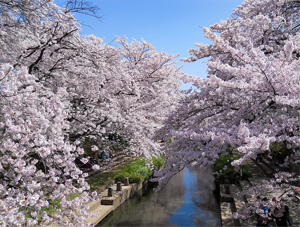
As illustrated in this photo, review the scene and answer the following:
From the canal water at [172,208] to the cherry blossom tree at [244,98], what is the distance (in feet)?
14.3

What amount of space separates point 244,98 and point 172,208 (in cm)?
891

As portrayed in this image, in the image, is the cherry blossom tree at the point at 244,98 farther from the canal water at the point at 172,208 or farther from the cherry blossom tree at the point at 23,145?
the canal water at the point at 172,208

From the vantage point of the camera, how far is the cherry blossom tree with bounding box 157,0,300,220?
503cm

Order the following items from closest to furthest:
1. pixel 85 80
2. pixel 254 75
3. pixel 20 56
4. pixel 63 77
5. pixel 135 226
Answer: pixel 254 75, pixel 20 56, pixel 63 77, pixel 85 80, pixel 135 226

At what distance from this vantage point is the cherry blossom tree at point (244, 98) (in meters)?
5.03

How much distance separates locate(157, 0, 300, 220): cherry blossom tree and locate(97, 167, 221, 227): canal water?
172 inches

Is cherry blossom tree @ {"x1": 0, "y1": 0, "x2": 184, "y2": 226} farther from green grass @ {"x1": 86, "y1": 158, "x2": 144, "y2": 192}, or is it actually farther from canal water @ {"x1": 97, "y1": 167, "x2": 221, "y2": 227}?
canal water @ {"x1": 97, "y1": 167, "x2": 221, "y2": 227}

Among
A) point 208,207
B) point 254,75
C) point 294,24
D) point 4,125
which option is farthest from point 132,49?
point 4,125

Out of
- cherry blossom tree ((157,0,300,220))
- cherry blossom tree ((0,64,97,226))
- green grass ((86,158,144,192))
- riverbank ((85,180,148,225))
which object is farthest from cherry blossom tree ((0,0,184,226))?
green grass ((86,158,144,192))

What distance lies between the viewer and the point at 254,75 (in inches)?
213

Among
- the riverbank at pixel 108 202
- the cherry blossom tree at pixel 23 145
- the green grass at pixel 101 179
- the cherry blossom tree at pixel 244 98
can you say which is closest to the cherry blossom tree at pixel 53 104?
the cherry blossom tree at pixel 23 145

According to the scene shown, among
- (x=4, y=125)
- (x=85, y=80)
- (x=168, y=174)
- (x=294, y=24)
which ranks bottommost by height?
(x=168, y=174)

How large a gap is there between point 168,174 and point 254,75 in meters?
4.36

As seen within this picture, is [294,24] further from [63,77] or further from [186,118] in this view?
[63,77]
